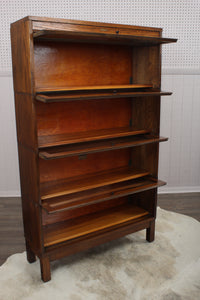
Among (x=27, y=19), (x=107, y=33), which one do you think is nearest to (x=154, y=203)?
(x=107, y=33)

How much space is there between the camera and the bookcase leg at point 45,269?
2.49 m

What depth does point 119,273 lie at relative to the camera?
262cm

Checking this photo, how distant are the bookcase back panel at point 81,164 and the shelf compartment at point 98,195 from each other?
255mm

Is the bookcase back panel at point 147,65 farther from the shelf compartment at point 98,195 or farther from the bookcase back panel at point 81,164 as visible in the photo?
the shelf compartment at point 98,195

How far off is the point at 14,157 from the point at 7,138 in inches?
10.8

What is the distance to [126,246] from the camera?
303 cm

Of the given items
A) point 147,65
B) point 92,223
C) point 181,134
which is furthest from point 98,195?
point 181,134

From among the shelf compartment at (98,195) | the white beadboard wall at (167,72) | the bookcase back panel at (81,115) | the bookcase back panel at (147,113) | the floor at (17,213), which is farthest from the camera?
the white beadboard wall at (167,72)

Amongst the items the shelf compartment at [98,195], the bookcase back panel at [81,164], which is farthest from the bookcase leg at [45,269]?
the bookcase back panel at [81,164]

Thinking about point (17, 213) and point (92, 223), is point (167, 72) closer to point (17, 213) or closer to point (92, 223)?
point (92, 223)

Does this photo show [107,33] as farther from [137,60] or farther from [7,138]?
[7,138]

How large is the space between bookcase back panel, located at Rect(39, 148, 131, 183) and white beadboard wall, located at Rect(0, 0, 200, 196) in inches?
51.5

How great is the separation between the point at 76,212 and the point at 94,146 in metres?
0.79

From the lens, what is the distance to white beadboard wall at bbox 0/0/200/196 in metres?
3.73
